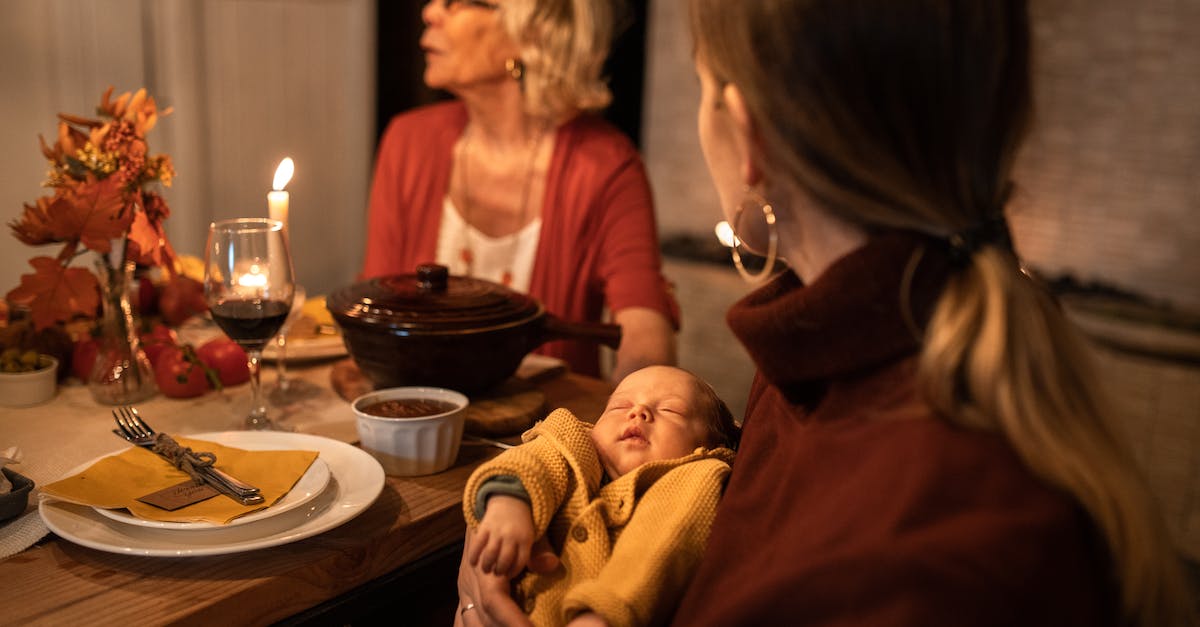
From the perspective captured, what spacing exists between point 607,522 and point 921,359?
0.44 m

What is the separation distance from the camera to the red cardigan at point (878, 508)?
63 cm

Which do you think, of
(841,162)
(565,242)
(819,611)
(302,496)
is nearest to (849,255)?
(841,162)

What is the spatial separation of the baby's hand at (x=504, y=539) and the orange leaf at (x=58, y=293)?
787 millimetres

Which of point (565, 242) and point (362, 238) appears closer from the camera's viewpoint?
point (565, 242)

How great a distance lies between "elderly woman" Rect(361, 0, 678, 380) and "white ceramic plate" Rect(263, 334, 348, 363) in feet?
2.14

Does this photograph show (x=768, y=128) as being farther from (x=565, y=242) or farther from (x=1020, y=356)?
(x=565, y=242)

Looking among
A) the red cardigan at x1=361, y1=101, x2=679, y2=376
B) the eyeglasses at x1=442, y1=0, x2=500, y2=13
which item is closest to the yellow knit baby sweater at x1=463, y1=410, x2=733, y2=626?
the red cardigan at x1=361, y1=101, x2=679, y2=376

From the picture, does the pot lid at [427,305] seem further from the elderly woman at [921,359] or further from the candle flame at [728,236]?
the elderly woman at [921,359]

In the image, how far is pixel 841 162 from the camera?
0.70 m

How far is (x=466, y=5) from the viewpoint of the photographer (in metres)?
2.22

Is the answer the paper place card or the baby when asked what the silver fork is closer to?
the paper place card

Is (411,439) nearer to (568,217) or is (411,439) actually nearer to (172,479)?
(172,479)

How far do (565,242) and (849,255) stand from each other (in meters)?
1.59

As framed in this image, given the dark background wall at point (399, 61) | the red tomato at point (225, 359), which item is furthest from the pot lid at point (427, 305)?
the dark background wall at point (399, 61)
